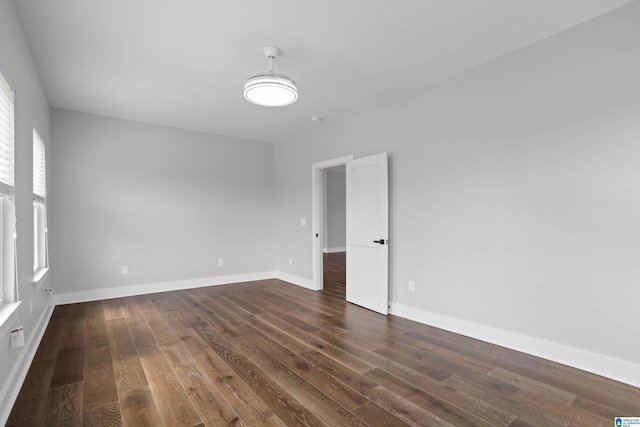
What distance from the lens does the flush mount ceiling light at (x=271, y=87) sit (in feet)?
9.13

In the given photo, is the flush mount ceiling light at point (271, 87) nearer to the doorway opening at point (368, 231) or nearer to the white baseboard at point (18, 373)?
the doorway opening at point (368, 231)

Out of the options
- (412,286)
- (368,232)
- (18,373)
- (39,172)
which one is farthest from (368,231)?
(39,172)

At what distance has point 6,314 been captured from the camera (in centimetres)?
202

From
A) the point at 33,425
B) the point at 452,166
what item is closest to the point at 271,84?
the point at 452,166

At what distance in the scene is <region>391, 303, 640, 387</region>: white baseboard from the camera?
7.62ft

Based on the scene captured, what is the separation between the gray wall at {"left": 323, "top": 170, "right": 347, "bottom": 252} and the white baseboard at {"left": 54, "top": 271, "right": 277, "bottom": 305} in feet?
15.8

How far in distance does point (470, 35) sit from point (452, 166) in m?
1.24

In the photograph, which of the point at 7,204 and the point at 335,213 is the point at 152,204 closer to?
the point at 7,204

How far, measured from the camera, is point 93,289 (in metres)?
4.63

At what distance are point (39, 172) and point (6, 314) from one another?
2.40 meters

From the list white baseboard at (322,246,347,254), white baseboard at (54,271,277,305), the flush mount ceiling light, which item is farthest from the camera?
white baseboard at (322,246,347,254)

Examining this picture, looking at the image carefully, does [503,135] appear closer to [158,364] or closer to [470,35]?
[470,35]

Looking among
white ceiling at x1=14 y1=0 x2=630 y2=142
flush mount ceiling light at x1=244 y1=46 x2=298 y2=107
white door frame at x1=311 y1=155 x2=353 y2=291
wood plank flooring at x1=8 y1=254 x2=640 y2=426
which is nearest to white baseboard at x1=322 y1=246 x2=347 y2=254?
white door frame at x1=311 y1=155 x2=353 y2=291

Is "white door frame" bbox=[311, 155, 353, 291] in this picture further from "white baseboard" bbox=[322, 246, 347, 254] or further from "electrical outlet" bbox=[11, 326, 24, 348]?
"white baseboard" bbox=[322, 246, 347, 254]
